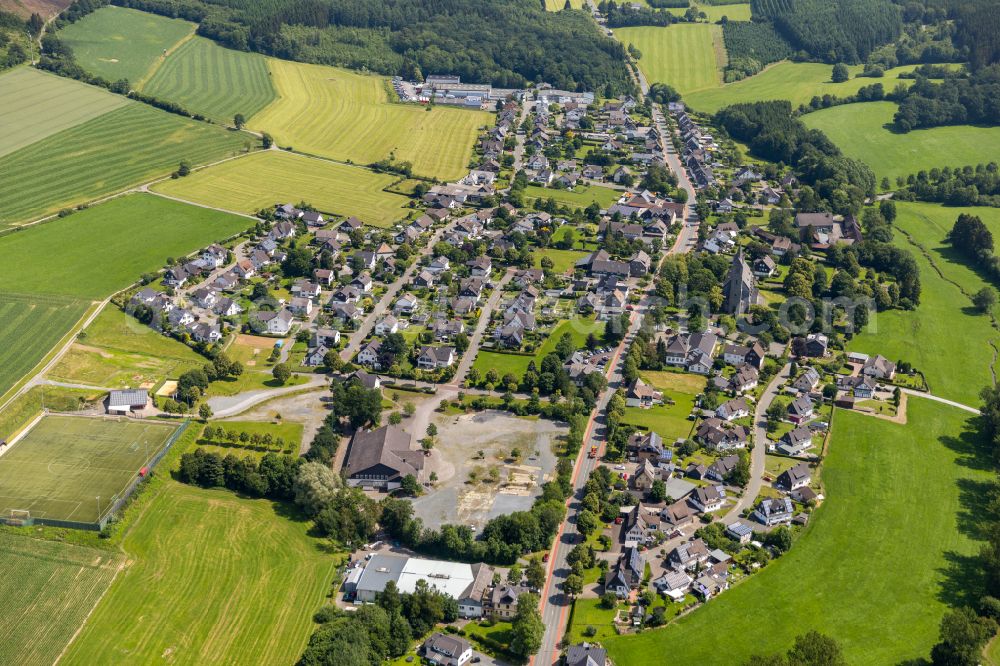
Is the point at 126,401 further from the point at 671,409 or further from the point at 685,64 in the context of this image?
the point at 685,64

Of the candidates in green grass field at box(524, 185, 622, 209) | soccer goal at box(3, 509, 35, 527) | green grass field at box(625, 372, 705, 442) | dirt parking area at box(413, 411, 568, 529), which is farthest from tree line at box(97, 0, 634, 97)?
soccer goal at box(3, 509, 35, 527)

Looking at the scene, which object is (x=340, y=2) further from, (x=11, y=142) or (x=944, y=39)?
(x=944, y=39)

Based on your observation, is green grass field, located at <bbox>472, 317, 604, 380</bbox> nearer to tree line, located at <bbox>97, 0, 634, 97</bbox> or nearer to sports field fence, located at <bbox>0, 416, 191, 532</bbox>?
sports field fence, located at <bbox>0, 416, 191, 532</bbox>

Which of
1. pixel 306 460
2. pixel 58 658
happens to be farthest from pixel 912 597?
pixel 58 658

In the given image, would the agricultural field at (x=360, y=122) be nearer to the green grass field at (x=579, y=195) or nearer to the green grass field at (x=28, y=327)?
the green grass field at (x=579, y=195)

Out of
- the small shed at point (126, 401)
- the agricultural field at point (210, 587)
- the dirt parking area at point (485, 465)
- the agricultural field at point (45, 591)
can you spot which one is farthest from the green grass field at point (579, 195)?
the agricultural field at point (45, 591)

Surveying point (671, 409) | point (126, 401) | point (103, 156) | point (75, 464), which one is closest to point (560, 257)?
point (671, 409)
